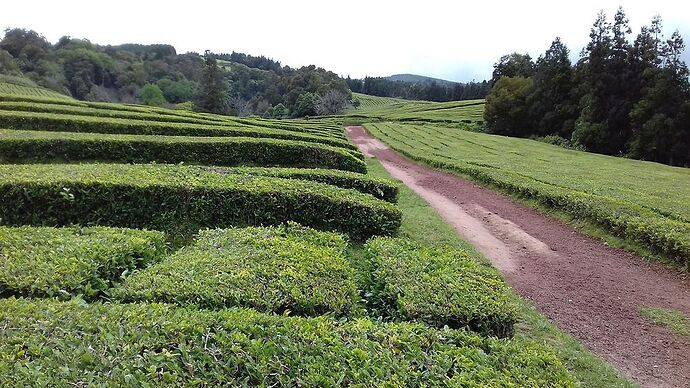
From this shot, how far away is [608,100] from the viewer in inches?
1799

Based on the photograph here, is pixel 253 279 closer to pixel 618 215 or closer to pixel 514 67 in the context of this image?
pixel 618 215

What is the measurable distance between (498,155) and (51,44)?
334ft

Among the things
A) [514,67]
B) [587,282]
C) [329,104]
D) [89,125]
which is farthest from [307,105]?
[587,282]

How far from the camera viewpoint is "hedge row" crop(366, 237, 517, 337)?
538 cm

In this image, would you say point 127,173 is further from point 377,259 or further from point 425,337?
point 425,337

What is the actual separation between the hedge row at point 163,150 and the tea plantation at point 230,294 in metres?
3.43

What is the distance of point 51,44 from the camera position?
9531cm

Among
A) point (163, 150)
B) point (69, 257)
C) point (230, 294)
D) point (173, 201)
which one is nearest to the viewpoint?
point (230, 294)

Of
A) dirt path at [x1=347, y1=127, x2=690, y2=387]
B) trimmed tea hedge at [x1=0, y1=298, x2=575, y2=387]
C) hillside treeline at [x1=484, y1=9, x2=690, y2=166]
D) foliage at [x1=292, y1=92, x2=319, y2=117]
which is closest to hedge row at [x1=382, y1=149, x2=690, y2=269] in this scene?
dirt path at [x1=347, y1=127, x2=690, y2=387]

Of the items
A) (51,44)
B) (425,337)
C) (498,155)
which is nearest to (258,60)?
(51,44)

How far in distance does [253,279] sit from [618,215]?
11704 millimetres

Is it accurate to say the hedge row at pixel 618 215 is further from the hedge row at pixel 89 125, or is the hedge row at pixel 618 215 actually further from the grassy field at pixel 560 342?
the hedge row at pixel 89 125

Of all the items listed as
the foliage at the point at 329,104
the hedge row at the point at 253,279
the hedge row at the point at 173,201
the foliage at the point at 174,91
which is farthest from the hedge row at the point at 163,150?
the foliage at the point at 174,91

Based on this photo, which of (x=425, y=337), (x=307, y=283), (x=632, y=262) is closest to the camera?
(x=425, y=337)
